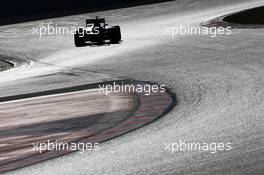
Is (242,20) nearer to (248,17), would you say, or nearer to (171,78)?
(248,17)

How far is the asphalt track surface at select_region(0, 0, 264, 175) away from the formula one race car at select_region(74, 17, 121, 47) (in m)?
0.54

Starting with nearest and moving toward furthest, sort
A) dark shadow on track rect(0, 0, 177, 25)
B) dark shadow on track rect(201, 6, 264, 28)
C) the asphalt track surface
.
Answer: the asphalt track surface
dark shadow on track rect(201, 6, 264, 28)
dark shadow on track rect(0, 0, 177, 25)

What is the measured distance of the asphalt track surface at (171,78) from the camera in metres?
7.58

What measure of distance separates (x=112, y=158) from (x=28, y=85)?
10181 mm

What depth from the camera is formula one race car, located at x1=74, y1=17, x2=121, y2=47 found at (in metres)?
26.6

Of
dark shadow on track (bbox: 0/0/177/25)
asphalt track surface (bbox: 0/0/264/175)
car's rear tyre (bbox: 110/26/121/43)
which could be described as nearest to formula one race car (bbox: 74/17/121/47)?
car's rear tyre (bbox: 110/26/121/43)

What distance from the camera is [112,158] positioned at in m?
7.98

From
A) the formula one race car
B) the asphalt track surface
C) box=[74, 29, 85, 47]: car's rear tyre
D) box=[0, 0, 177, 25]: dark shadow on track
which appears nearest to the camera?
the asphalt track surface

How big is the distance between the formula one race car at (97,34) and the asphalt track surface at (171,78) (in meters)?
0.54

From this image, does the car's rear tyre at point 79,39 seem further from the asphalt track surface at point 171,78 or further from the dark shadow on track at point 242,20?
the dark shadow on track at point 242,20

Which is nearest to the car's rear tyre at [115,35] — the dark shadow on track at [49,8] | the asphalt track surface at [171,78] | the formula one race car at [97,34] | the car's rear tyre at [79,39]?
the formula one race car at [97,34]

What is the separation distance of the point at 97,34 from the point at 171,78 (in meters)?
11.4

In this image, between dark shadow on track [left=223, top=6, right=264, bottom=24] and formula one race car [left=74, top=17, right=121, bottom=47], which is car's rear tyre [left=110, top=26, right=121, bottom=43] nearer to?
formula one race car [left=74, top=17, right=121, bottom=47]

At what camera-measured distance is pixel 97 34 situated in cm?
2688
